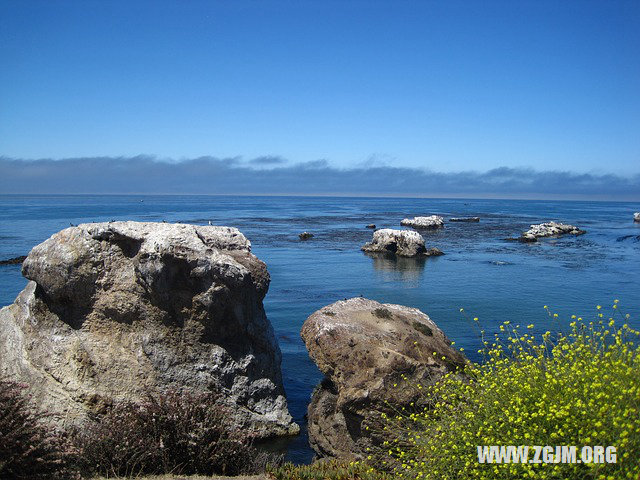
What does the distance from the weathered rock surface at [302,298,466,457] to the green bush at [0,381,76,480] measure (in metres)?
6.83

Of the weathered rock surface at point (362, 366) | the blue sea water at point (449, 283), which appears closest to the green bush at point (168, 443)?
the weathered rock surface at point (362, 366)

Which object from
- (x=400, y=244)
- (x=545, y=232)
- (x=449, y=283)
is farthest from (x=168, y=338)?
(x=545, y=232)

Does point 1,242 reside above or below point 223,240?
below

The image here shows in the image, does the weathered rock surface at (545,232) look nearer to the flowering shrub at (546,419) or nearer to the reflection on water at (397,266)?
the reflection on water at (397,266)

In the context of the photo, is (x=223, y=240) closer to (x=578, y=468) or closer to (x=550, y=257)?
(x=578, y=468)

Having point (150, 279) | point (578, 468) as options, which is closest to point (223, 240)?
point (150, 279)

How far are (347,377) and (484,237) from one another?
72455 millimetres

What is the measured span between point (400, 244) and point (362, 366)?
4707 centimetres

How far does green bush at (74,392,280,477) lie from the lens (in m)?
10.6

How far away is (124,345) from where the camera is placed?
15.0 metres

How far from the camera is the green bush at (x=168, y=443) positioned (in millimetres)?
10594

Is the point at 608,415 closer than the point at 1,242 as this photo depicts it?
Yes

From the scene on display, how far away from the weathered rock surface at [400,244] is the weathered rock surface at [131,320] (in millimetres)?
44685

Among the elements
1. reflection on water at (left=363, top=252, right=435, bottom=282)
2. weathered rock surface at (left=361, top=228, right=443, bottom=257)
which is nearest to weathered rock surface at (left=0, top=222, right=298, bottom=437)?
reflection on water at (left=363, top=252, right=435, bottom=282)
